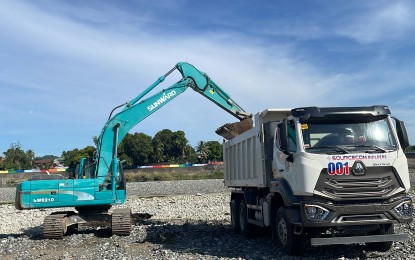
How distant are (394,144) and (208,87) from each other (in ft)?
29.5

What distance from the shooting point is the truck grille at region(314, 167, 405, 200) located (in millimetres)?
9555

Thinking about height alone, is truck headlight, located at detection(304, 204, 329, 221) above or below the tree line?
below

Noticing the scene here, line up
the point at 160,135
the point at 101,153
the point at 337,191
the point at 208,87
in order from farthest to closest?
the point at 160,135 → the point at 208,87 → the point at 101,153 → the point at 337,191

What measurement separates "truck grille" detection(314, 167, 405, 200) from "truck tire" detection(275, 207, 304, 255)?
3.67ft

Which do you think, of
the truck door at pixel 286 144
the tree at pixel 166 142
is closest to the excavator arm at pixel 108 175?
the truck door at pixel 286 144

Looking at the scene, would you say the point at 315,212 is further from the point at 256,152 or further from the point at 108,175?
the point at 108,175

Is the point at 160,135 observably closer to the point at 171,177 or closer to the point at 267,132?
the point at 171,177

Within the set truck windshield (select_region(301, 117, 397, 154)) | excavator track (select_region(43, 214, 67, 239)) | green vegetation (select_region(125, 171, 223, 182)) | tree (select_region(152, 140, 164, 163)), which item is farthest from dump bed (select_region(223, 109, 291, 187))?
tree (select_region(152, 140, 164, 163))

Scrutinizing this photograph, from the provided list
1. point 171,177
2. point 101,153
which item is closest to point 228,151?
point 101,153

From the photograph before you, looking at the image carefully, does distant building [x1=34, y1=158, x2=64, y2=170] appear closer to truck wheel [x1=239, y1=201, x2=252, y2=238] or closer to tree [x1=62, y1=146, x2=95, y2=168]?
tree [x1=62, y1=146, x2=95, y2=168]

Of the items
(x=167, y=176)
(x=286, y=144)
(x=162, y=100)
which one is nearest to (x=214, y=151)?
(x=167, y=176)

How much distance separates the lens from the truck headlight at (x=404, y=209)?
9703 millimetres

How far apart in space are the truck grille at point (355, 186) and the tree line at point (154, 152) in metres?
100

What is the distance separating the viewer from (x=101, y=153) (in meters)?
16.2
